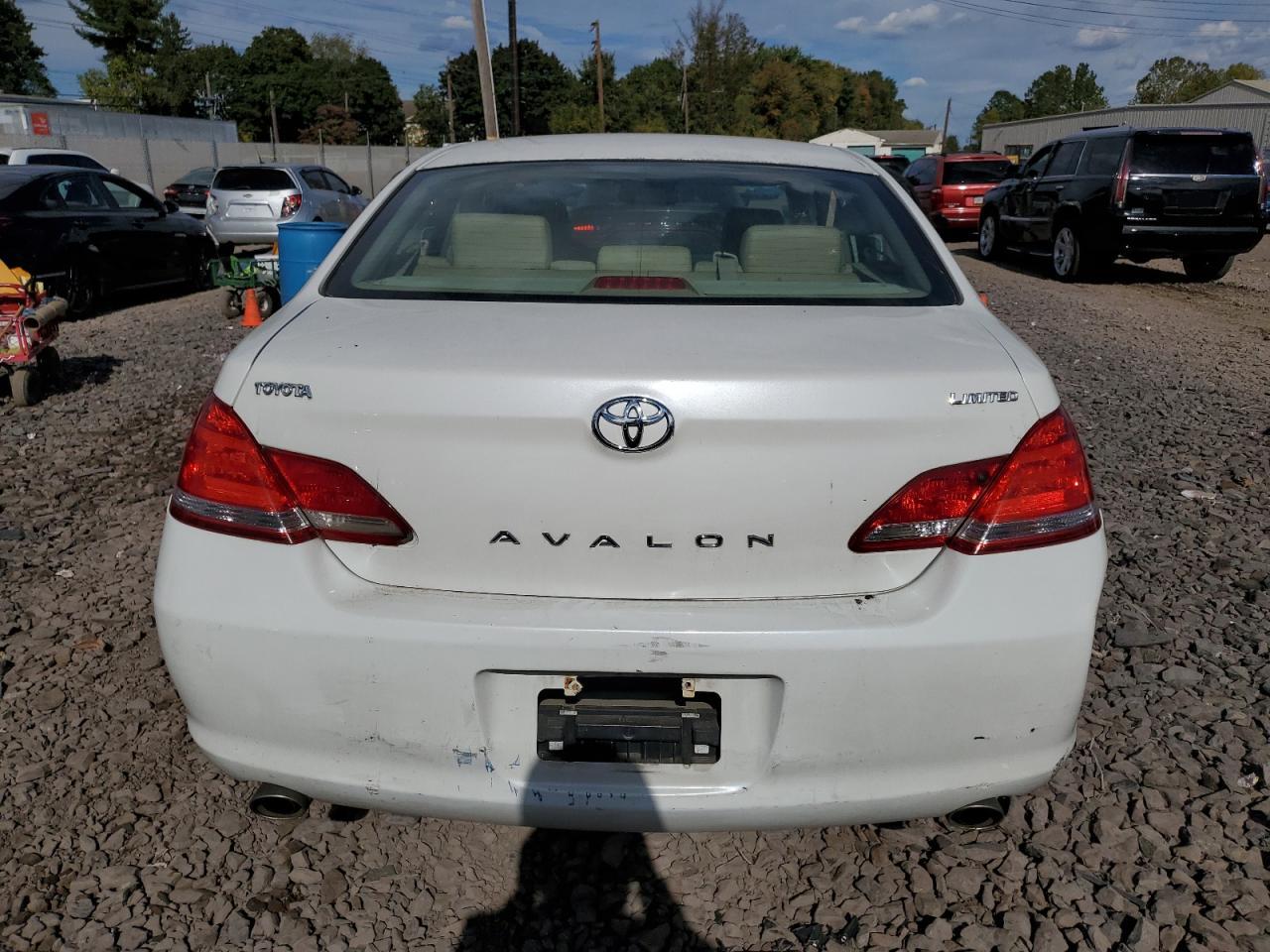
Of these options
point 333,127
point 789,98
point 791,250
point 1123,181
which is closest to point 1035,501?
point 791,250

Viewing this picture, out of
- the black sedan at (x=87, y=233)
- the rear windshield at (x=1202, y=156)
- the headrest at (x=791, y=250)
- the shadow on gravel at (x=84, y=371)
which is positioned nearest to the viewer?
the headrest at (x=791, y=250)

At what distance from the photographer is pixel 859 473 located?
6.02 feet

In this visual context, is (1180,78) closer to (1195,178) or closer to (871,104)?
(871,104)

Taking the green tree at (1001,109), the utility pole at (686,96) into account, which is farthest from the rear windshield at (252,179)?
the green tree at (1001,109)

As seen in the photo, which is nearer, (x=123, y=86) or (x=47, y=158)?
(x=47, y=158)

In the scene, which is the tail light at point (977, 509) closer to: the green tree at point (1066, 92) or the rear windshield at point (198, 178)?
the rear windshield at point (198, 178)

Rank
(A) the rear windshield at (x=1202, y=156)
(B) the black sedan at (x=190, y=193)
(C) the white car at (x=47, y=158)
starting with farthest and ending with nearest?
(B) the black sedan at (x=190, y=193), (C) the white car at (x=47, y=158), (A) the rear windshield at (x=1202, y=156)

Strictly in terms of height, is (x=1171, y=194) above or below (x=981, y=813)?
above

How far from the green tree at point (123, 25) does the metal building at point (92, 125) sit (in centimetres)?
2029

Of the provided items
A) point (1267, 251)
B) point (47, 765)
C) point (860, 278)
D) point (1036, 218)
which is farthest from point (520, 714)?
point (1267, 251)

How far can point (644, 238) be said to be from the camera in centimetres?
288

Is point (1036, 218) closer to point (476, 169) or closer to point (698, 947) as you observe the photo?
point (476, 169)

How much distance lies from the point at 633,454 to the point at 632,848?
1.14m

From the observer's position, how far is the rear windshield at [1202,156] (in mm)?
11828
